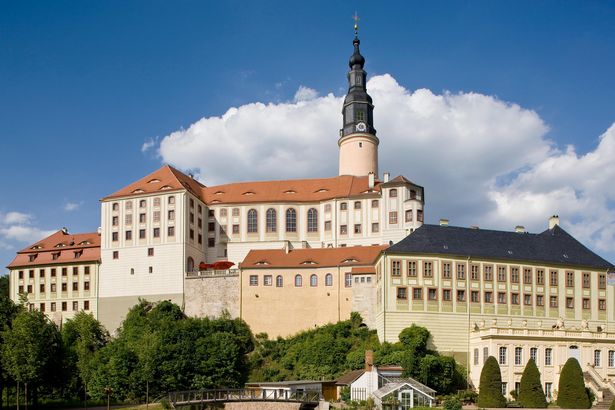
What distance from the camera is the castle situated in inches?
2864

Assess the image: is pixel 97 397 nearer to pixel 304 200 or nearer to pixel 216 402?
pixel 216 402

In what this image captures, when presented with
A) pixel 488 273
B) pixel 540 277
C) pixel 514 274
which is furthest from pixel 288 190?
pixel 540 277

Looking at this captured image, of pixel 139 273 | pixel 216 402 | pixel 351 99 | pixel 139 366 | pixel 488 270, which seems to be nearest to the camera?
pixel 216 402

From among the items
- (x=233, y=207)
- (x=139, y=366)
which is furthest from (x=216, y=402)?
(x=233, y=207)

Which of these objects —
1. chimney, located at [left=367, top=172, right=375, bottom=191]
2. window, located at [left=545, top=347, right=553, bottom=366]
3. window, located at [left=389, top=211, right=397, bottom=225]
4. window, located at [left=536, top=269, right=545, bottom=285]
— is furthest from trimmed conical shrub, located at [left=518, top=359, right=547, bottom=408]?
chimney, located at [left=367, top=172, right=375, bottom=191]

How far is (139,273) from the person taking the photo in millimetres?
93812

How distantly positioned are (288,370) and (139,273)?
2409cm

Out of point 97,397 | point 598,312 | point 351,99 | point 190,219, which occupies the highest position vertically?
point 351,99

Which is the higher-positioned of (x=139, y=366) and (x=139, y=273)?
(x=139, y=273)

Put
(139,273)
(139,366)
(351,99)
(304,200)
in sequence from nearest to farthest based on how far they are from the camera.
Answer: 1. (139,366)
2. (139,273)
3. (304,200)
4. (351,99)

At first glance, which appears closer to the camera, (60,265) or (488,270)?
(488,270)

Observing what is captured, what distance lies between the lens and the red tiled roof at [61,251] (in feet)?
322

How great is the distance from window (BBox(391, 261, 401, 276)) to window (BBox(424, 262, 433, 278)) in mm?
2180

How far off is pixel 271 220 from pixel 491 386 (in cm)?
4363
